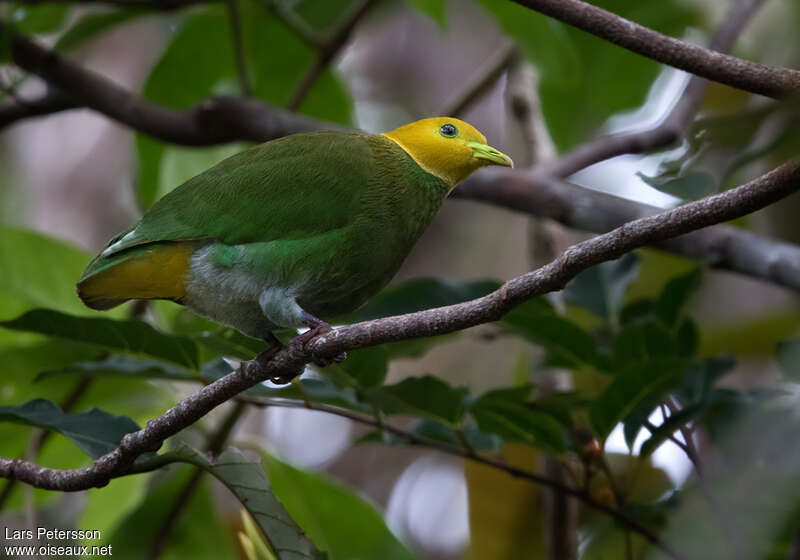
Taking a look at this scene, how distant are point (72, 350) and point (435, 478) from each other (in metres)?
4.55

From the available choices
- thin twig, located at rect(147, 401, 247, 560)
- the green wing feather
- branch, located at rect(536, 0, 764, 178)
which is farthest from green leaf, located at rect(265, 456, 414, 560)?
branch, located at rect(536, 0, 764, 178)

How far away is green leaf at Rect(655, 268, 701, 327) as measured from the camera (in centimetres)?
289

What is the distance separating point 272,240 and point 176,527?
1346 millimetres

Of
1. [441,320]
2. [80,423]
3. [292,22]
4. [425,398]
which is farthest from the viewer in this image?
[292,22]

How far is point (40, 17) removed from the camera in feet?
12.7

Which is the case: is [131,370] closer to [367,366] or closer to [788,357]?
[367,366]

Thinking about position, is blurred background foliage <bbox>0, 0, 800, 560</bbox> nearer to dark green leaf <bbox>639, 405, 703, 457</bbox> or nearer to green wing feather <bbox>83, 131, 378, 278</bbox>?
dark green leaf <bbox>639, 405, 703, 457</bbox>

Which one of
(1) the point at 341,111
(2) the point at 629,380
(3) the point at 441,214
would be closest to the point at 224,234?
(2) the point at 629,380

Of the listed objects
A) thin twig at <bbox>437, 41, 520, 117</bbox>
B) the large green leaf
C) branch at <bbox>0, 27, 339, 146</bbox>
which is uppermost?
thin twig at <bbox>437, 41, 520, 117</bbox>

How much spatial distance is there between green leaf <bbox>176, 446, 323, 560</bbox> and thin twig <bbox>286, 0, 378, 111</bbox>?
224cm

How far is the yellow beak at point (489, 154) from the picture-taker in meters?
2.80

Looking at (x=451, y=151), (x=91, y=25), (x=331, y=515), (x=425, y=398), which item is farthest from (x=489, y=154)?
(x=91, y=25)

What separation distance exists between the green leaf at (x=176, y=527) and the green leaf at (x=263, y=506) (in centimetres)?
107

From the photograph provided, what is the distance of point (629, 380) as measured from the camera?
7.72ft
